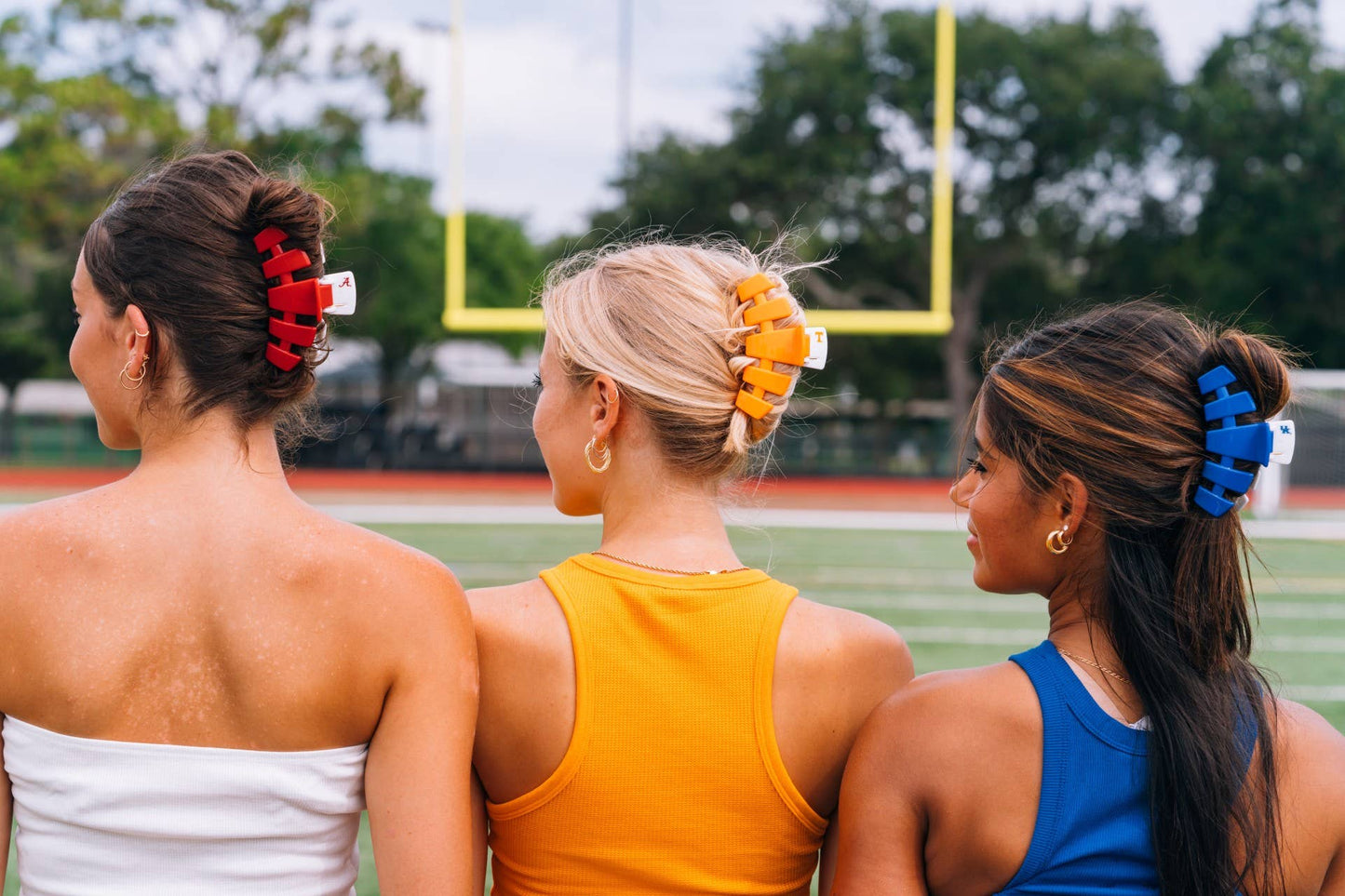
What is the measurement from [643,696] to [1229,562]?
700mm

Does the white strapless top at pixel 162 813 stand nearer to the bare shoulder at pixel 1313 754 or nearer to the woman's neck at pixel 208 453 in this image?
the woman's neck at pixel 208 453

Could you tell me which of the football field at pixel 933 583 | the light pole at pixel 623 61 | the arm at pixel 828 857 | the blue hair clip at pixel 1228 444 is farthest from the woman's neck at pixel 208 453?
the light pole at pixel 623 61

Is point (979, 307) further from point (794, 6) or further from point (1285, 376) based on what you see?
point (1285, 376)

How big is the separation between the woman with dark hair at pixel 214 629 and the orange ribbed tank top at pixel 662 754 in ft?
0.41

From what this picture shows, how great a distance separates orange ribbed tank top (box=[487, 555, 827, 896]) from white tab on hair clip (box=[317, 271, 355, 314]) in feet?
1.31

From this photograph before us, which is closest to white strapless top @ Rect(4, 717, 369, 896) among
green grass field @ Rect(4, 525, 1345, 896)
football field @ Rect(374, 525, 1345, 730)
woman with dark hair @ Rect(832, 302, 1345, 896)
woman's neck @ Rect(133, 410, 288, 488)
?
woman's neck @ Rect(133, 410, 288, 488)

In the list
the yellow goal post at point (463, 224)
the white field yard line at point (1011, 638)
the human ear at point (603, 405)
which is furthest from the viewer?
the yellow goal post at point (463, 224)

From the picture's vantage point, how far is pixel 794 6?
19797mm

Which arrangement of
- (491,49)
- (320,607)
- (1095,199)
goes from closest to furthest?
(320,607)
(491,49)
(1095,199)

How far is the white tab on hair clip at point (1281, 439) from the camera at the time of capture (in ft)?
4.54

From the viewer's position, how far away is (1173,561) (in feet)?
4.65

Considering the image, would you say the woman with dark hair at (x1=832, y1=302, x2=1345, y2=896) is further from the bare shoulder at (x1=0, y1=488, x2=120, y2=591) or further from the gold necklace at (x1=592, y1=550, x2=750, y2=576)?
the bare shoulder at (x1=0, y1=488, x2=120, y2=591)

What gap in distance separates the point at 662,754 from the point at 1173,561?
637 millimetres

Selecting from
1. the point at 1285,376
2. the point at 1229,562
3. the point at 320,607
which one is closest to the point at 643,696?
the point at 320,607
